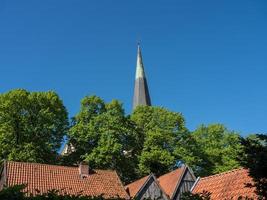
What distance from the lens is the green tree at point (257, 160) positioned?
30.9 ft

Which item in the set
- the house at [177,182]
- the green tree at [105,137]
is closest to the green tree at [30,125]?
the green tree at [105,137]

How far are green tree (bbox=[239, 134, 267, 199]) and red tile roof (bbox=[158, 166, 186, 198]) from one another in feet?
94.2

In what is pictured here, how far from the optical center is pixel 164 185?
40125mm

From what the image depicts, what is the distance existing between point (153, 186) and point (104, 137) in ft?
34.3

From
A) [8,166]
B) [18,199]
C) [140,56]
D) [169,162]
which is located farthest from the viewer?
[140,56]

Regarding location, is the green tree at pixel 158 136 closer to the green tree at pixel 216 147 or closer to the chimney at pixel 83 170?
the green tree at pixel 216 147

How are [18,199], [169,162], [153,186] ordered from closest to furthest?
[18,199] < [153,186] < [169,162]

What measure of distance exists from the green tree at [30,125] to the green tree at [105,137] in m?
2.33

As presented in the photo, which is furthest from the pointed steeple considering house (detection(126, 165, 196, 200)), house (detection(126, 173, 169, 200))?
house (detection(126, 173, 169, 200))

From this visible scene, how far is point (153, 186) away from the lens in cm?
3747

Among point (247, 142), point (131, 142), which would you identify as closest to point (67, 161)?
point (131, 142)

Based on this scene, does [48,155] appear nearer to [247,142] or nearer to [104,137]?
[104,137]

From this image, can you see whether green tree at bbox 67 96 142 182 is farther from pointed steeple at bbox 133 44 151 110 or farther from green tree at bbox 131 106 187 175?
pointed steeple at bbox 133 44 151 110

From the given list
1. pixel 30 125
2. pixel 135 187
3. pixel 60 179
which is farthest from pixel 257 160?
pixel 30 125
